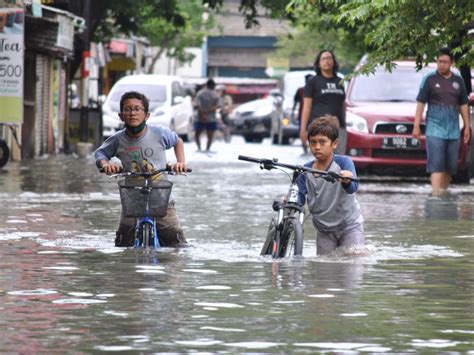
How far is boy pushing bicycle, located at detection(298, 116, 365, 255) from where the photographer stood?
12570 mm

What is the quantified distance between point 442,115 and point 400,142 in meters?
3.89

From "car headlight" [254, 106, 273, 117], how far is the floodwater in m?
41.6

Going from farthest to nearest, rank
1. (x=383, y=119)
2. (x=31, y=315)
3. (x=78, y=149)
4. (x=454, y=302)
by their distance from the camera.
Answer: (x=78, y=149), (x=383, y=119), (x=454, y=302), (x=31, y=315)

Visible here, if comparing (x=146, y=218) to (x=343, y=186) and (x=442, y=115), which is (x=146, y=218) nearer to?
(x=343, y=186)

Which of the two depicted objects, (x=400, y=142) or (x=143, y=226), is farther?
(x=400, y=142)

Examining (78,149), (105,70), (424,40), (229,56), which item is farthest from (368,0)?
(229,56)

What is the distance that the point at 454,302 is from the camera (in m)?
10.1

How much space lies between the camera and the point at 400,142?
26.1 meters

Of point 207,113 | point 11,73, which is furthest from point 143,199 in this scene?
point 207,113

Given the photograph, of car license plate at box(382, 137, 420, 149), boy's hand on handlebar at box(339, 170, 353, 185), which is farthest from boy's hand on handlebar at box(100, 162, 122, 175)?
car license plate at box(382, 137, 420, 149)

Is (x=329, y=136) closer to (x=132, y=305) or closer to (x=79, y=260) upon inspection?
(x=79, y=260)

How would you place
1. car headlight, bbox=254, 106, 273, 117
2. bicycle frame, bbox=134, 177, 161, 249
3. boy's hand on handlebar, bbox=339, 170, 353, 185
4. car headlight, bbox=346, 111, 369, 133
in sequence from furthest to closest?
car headlight, bbox=254, 106, 273, 117 → car headlight, bbox=346, 111, 369, 133 → bicycle frame, bbox=134, 177, 161, 249 → boy's hand on handlebar, bbox=339, 170, 353, 185

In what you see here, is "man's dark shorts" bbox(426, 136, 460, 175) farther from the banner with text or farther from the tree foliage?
the banner with text

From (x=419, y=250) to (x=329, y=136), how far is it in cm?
196
